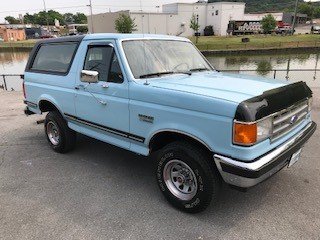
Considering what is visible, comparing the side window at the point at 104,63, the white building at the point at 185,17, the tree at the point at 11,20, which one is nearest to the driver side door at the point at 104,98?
the side window at the point at 104,63

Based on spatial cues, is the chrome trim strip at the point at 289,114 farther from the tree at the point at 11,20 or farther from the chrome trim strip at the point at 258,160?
the tree at the point at 11,20

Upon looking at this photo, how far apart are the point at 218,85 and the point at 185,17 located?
257 feet

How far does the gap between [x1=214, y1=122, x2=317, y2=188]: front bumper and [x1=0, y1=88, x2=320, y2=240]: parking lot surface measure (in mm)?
639

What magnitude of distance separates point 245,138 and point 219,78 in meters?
1.45

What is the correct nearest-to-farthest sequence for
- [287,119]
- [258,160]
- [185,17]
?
[258,160]
[287,119]
[185,17]

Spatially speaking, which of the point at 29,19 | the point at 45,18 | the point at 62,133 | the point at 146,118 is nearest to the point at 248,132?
the point at 146,118

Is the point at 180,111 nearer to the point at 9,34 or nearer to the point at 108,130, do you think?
the point at 108,130

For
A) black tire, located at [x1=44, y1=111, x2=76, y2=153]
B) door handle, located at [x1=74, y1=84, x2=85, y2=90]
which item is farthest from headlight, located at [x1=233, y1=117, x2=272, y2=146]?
black tire, located at [x1=44, y1=111, x2=76, y2=153]

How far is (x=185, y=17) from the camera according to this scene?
7762 centimetres

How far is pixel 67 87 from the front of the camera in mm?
4984

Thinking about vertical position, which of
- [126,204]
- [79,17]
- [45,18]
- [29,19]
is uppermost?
[79,17]

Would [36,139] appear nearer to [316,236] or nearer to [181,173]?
[181,173]

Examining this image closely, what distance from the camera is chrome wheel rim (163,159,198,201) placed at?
3.56 m

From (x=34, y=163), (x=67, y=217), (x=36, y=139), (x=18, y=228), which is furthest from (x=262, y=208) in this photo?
(x=36, y=139)
